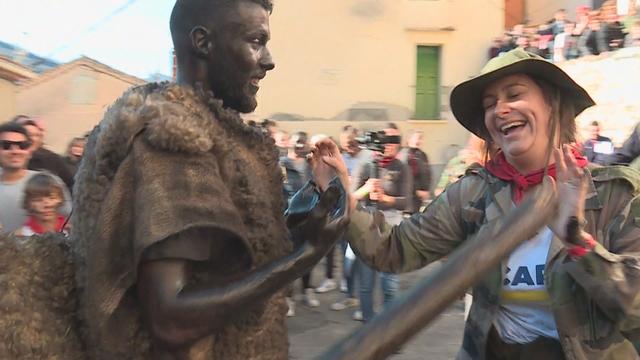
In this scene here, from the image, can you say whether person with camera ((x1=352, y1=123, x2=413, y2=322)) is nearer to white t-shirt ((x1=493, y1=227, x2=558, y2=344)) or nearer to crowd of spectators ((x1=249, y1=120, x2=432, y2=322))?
crowd of spectators ((x1=249, y1=120, x2=432, y2=322))

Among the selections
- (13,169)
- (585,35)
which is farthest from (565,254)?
(585,35)

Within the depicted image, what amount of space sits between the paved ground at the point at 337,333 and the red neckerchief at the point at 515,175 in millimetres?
3054

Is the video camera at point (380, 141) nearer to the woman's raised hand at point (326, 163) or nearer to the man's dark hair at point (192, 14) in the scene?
the woman's raised hand at point (326, 163)

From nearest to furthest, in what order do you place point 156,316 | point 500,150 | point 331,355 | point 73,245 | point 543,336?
1. point 331,355
2. point 156,316
3. point 73,245
4. point 543,336
5. point 500,150

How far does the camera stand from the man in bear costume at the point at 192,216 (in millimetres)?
1351

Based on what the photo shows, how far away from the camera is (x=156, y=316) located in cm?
136

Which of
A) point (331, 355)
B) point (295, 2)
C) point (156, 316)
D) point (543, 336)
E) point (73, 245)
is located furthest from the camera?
→ point (295, 2)

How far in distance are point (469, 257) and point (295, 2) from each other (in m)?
15.4

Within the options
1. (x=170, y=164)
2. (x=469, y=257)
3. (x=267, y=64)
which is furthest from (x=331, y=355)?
(x=267, y=64)

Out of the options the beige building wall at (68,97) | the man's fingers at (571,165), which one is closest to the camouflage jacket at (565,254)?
the man's fingers at (571,165)

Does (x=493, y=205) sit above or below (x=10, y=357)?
above

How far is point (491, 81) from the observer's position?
2176 millimetres

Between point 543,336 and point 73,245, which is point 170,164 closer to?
point 73,245

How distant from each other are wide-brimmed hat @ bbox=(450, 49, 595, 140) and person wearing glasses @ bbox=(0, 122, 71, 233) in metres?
2.88
